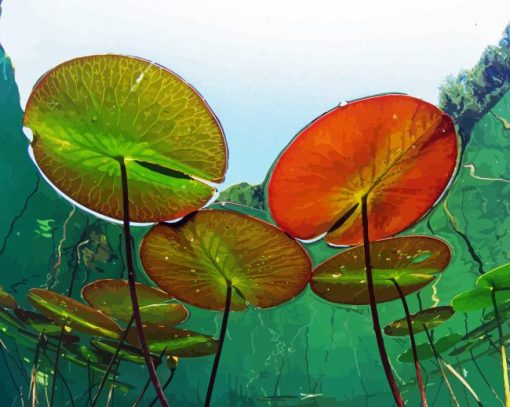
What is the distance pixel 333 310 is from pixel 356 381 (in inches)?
202

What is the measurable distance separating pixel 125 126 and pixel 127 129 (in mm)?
22

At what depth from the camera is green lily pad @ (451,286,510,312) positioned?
518cm

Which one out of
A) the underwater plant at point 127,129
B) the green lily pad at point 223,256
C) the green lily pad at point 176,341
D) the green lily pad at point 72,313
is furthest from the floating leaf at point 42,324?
the underwater plant at point 127,129

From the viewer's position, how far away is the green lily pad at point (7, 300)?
6.69 m

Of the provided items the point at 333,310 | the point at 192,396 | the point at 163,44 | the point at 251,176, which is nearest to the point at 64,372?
the point at 192,396

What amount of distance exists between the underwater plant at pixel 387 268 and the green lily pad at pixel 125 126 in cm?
174

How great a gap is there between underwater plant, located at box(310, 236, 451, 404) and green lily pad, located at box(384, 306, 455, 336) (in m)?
1.53

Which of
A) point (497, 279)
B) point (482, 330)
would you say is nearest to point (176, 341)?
point (497, 279)

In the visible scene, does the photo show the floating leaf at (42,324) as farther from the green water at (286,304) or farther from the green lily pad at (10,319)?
the green water at (286,304)

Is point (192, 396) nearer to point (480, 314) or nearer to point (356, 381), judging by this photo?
point (356, 381)

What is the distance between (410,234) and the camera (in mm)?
4215

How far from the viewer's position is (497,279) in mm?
4863

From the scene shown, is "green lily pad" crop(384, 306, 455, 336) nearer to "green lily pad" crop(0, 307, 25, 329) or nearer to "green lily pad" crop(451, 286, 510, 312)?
"green lily pad" crop(451, 286, 510, 312)

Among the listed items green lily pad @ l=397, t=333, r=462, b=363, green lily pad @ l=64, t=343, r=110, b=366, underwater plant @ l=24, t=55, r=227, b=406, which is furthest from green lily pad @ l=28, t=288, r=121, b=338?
green lily pad @ l=397, t=333, r=462, b=363
